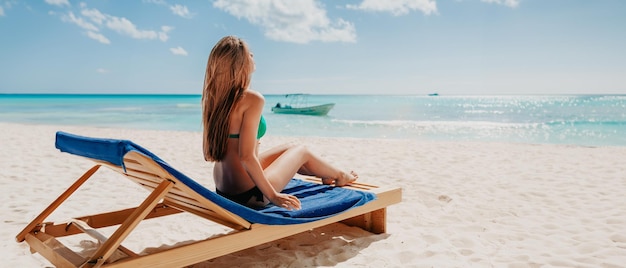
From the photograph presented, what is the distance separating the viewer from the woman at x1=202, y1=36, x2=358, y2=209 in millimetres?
2572

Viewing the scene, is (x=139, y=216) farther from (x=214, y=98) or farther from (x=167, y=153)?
(x=167, y=153)

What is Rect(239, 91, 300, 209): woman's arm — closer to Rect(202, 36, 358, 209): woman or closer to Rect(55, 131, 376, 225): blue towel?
Rect(202, 36, 358, 209): woman

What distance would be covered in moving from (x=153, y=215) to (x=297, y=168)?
1.07 m

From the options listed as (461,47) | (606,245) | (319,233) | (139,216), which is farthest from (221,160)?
(461,47)

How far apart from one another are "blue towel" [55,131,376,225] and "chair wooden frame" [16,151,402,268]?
3cm

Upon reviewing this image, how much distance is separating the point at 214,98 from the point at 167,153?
5845 mm

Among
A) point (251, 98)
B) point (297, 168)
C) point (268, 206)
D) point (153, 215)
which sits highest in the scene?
point (251, 98)

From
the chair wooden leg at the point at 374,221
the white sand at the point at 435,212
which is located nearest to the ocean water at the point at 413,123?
the white sand at the point at 435,212

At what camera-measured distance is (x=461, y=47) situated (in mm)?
39219

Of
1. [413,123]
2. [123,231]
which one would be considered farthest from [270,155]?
[413,123]

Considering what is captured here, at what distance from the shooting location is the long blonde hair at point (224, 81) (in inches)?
101

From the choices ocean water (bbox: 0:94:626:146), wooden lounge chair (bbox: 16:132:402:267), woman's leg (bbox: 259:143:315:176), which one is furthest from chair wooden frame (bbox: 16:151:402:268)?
ocean water (bbox: 0:94:626:146)

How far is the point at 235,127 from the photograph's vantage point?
2.63 metres

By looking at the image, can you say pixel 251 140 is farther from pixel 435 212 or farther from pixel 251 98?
pixel 435 212
